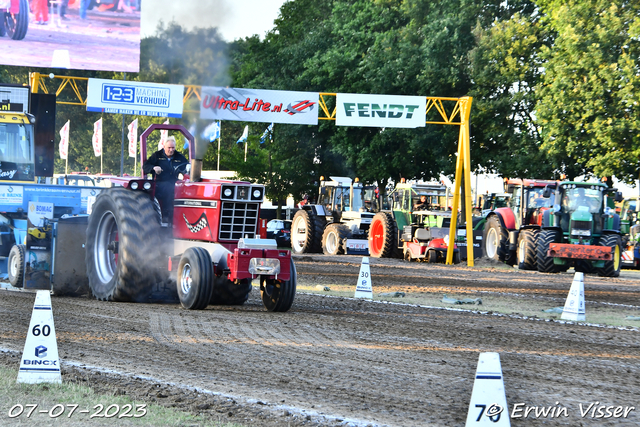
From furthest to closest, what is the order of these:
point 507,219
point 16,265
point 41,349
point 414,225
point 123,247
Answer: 1. point 414,225
2. point 507,219
3. point 16,265
4. point 123,247
5. point 41,349

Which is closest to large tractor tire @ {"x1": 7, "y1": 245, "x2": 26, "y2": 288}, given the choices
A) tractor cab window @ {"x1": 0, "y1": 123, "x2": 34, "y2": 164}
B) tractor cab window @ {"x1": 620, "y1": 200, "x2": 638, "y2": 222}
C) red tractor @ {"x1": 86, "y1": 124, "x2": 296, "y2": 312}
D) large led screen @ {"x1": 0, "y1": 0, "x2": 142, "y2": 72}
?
red tractor @ {"x1": 86, "y1": 124, "x2": 296, "y2": 312}

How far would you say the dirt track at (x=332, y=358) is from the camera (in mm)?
6059

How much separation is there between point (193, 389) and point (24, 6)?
2647 cm

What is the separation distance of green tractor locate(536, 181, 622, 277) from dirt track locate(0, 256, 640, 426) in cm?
1092

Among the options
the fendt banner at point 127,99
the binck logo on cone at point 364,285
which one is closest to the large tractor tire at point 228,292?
the binck logo on cone at point 364,285

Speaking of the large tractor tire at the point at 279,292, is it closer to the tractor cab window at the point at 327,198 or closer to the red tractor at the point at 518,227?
the red tractor at the point at 518,227

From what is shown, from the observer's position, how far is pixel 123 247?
11.1m

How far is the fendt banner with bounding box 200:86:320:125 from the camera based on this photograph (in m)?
24.4

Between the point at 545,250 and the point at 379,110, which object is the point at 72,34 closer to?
the point at 379,110

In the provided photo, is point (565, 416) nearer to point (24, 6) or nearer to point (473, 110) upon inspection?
point (24, 6)

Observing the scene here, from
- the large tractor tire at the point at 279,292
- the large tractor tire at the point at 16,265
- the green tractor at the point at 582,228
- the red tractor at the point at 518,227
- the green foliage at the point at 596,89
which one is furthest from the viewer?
the green foliage at the point at 596,89

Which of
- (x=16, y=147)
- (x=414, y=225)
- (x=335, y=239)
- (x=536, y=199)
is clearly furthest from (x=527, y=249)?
(x=16, y=147)

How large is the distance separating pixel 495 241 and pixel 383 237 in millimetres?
3697

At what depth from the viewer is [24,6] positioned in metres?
29.6
